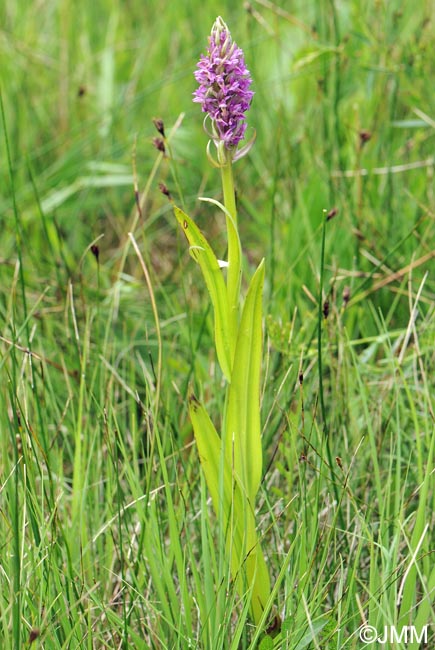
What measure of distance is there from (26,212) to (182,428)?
4.02 feet

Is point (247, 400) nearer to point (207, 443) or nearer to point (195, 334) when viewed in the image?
point (207, 443)

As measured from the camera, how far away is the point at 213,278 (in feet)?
3.74

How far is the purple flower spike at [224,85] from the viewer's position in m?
1.08

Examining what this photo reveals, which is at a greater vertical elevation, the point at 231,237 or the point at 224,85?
the point at 224,85

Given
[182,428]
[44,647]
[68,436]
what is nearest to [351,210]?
[182,428]

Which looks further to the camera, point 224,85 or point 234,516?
point 234,516

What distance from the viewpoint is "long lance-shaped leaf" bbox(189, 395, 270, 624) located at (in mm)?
1183

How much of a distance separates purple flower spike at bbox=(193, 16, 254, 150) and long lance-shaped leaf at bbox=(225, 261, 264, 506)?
0.20 m

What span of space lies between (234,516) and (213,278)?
37cm

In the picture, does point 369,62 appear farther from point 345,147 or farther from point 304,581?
point 304,581

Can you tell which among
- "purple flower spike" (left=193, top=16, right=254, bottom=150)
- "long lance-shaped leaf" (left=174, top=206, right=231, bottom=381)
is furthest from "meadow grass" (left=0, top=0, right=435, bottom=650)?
"purple flower spike" (left=193, top=16, right=254, bottom=150)

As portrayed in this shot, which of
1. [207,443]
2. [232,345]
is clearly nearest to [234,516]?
[207,443]

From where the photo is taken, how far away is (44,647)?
1189mm

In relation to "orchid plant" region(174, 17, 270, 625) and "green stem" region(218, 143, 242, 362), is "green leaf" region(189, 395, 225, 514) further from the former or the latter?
"green stem" region(218, 143, 242, 362)
